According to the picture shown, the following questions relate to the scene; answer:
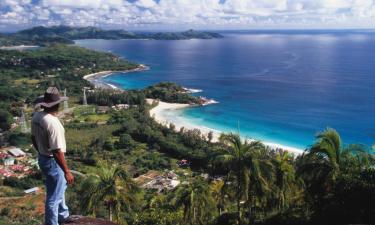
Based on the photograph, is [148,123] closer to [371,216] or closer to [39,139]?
[371,216]

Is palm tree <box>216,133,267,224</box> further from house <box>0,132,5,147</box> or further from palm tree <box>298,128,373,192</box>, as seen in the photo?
house <box>0,132,5,147</box>

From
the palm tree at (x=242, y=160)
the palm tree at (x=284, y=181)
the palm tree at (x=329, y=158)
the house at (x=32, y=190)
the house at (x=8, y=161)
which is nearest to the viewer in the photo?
the palm tree at (x=242, y=160)

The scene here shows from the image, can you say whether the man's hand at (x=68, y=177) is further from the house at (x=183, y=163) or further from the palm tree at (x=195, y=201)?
the house at (x=183, y=163)

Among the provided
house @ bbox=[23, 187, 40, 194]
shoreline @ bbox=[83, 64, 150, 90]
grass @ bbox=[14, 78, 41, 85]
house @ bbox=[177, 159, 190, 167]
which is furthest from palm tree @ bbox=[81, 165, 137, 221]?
grass @ bbox=[14, 78, 41, 85]

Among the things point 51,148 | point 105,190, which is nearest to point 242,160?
point 105,190

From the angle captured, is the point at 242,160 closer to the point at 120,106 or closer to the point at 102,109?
the point at 102,109

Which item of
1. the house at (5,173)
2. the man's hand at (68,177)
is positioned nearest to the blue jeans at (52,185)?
the man's hand at (68,177)

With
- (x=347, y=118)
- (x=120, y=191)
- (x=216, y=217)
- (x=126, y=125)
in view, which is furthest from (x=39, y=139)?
(x=347, y=118)
